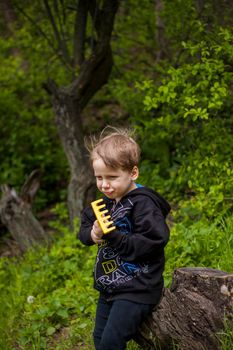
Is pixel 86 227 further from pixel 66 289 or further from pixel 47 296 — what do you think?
pixel 47 296

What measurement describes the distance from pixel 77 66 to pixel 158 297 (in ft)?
14.7

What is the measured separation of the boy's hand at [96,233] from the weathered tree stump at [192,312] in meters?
0.56

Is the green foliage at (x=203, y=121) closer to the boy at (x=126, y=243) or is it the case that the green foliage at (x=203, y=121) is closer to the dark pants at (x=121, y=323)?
the boy at (x=126, y=243)

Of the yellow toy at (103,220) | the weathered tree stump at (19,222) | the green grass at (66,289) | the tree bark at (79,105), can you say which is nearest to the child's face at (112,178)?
the yellow toy at (103,220)

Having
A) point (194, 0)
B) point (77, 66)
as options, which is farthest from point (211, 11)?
point (77, 66)

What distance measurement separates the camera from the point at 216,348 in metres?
2.98

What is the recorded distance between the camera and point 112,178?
2977mm

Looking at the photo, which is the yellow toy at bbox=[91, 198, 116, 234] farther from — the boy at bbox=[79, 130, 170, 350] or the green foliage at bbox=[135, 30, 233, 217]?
the green foliage at bbox=[135, 30, 233, 217]

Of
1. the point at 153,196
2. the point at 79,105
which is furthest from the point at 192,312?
the point at 79,105

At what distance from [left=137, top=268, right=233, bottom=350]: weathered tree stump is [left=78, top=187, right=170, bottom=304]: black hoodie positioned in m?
0.14

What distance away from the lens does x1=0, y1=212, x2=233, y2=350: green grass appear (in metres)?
4.25

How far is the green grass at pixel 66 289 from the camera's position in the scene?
4.25 meters

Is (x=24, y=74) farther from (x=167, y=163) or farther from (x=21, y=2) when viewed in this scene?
(x=167, y=163)

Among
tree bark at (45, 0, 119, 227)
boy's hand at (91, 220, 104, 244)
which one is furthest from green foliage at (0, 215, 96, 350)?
boy's hand at (91, 220, 104, 244)
